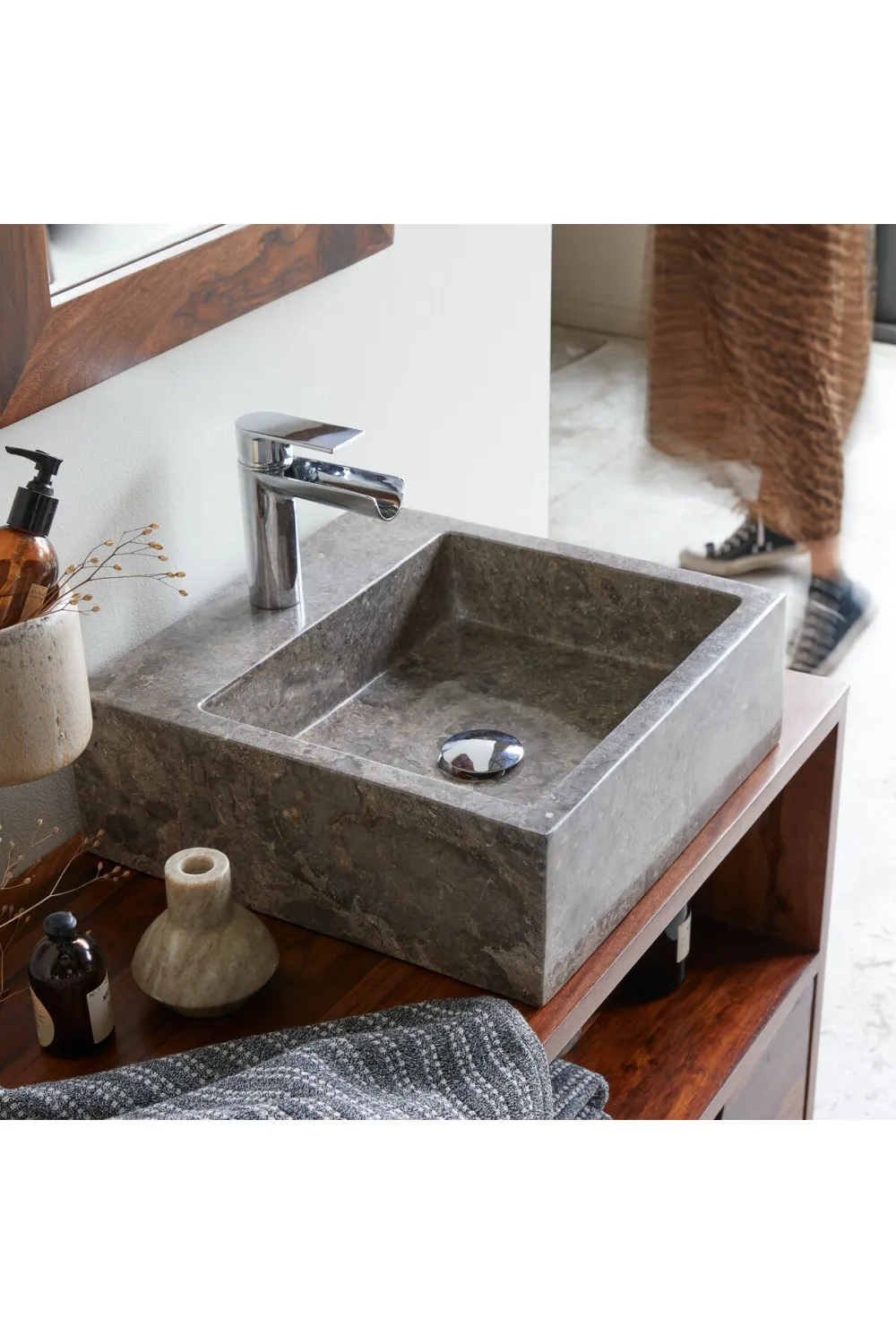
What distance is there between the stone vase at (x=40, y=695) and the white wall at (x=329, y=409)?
0.18 m

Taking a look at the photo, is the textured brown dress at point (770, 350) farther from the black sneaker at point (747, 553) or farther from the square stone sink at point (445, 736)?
the square stone sink at point (445, 736)

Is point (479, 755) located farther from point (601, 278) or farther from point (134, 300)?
point (601, 278)

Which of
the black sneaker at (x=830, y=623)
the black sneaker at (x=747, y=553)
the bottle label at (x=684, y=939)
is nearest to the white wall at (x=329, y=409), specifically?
the bottle label at (x=684, y=939)

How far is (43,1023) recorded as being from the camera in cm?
104

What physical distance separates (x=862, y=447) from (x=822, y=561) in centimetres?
83

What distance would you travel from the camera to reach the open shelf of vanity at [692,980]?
1.08 metres

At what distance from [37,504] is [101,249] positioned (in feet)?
0.89

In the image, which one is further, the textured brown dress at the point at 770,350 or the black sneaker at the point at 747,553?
the black sneaker at the point at 747,553

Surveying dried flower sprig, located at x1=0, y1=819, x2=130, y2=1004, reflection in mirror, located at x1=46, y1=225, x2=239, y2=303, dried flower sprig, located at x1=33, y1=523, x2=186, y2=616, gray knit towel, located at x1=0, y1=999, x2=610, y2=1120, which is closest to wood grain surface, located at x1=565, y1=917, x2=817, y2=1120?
gray knit towel, located at x1=0, y1=999, x2=610, y2=1120

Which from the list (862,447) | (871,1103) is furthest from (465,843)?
(862,447)

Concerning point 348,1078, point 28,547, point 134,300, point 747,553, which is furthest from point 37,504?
point 747,553

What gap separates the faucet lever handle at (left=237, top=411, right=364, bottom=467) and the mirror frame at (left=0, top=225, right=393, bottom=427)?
3.6 inches

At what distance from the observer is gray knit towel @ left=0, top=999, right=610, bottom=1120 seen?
0.91m
